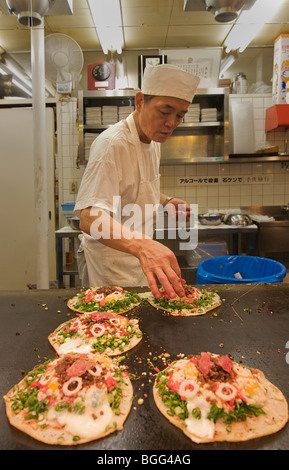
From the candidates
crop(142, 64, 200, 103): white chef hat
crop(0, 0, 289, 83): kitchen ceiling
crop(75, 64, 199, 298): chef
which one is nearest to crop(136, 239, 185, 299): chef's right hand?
crop(75, 64, 199, 298): chef

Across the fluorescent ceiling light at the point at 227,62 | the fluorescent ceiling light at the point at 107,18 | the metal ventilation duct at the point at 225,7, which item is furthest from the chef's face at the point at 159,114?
the fluorescent ceiling light at the point at 227,62

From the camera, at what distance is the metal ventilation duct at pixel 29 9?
1880 mm

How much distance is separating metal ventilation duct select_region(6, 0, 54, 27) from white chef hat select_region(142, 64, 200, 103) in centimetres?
69

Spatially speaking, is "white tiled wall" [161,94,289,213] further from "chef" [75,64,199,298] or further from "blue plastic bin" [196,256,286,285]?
"chef" [75,64,199,298]

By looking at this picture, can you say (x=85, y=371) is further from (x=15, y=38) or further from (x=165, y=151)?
(x=15, y=38)

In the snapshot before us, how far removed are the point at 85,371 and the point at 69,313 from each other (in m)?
0.60

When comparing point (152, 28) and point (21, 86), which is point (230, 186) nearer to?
point (152, 28)

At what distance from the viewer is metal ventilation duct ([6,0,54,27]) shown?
6.17 ft

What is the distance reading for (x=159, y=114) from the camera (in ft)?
6.52

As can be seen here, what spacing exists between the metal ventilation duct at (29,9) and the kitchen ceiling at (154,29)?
6.74 feet

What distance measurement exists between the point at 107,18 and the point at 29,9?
1.82 m

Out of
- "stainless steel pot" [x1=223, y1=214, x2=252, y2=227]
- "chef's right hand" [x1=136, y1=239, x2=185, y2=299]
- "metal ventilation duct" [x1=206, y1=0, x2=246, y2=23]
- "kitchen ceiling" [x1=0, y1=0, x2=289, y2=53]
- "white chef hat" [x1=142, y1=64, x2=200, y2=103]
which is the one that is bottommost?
"chef's right hand" [x1=136, y1=239, x2=185, y2=299]

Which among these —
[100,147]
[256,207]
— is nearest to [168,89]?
[100,147]

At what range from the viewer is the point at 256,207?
4812 millimetres
